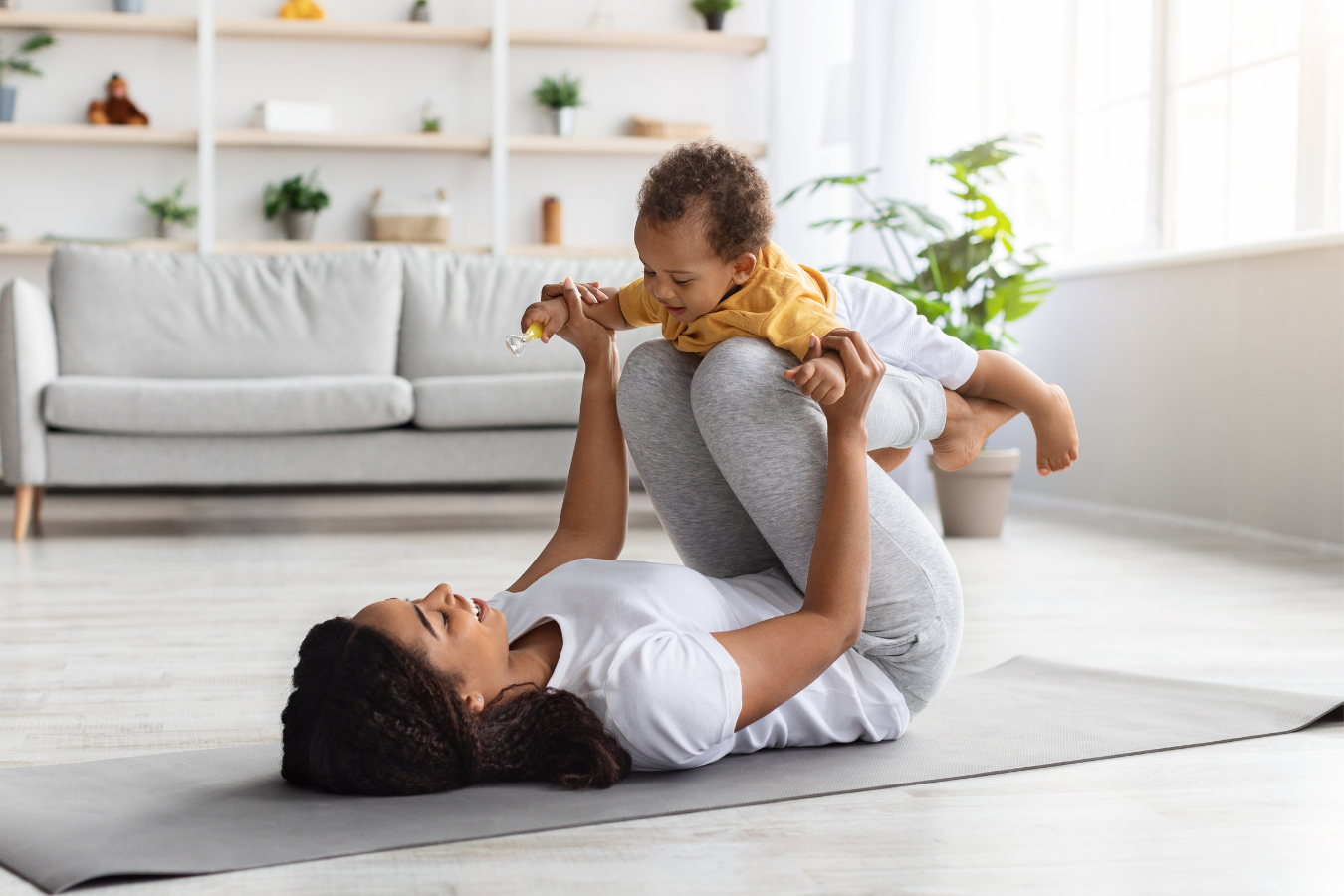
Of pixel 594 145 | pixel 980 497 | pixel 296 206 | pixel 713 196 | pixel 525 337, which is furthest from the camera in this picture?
pixel 594 145

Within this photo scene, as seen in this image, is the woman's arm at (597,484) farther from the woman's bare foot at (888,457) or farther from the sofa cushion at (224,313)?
the sofa cushion at (224,313)

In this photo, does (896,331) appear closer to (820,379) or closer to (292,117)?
(820,379)

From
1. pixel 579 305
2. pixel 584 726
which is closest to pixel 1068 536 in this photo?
pixel 579 305

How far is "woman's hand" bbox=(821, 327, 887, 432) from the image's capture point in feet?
4.26

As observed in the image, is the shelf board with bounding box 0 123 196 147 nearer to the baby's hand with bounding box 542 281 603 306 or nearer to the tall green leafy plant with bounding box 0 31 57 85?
the tall green leafy plant with bounding box 0 31 57 85

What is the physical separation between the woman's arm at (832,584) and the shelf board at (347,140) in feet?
14.0

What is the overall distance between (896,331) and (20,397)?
2630 mm

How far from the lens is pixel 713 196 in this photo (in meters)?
1.44

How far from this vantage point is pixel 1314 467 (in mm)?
3096

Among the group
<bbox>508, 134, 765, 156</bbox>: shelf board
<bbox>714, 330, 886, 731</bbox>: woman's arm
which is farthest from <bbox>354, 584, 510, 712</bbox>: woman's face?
<bbox>508, 134, 765, 156</bbox>: shelf board

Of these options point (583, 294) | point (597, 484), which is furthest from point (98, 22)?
point (597, 484)

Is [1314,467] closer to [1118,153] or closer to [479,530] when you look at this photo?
[1118,153]

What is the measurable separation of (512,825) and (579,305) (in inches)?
28.5

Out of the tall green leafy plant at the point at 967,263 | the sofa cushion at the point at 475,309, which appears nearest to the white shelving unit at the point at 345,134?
the sofa cushion at the point at 475,309
